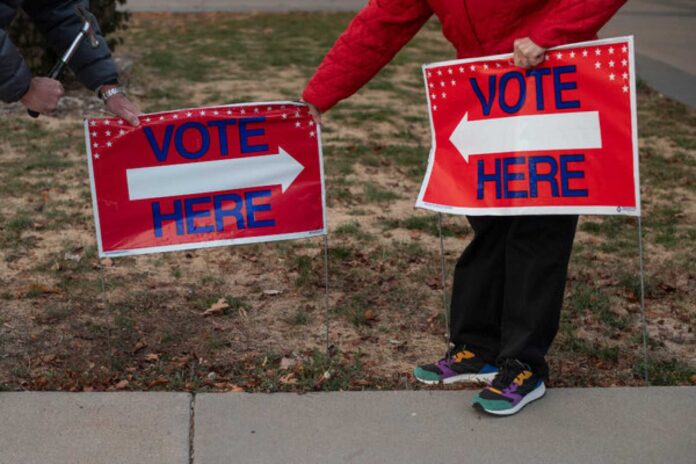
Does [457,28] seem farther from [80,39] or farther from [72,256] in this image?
[72,256]

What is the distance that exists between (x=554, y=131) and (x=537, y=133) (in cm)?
6

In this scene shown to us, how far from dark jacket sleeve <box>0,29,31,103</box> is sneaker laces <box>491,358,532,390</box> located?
2106 millimetres

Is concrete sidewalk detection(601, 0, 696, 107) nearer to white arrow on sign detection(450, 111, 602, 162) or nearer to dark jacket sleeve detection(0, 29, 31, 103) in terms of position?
white arrow on sign detection(450, 111, 602, 162)

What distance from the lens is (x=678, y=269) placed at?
5.49 m

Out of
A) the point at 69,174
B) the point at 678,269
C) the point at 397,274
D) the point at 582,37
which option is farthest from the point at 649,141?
the point at 582,37

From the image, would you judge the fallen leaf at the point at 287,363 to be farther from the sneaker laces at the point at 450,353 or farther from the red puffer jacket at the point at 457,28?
the red puffer jacket at the point at 457,28

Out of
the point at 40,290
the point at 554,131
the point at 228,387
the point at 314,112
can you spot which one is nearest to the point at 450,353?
the point at 228,387

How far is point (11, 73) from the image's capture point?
3725mm

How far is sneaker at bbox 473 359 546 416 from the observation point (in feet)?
12.3

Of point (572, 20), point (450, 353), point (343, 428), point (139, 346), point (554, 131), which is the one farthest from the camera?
point (139, 346)

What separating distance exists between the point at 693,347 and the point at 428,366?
126 centimetres

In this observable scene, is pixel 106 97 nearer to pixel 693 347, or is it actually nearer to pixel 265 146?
pixel 265 146

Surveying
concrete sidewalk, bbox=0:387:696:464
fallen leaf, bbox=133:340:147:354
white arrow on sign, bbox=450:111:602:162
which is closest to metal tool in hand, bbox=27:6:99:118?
fallen leaf, bbox=133:340:147:354

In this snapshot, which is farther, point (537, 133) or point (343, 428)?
point (537, 133)
